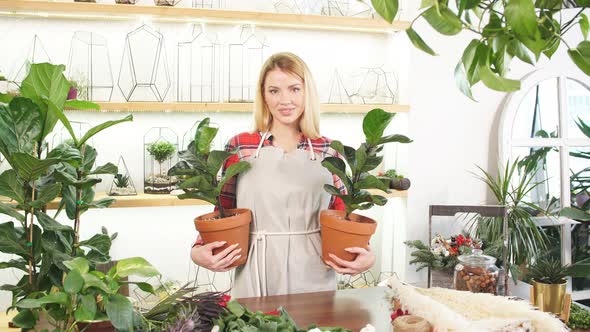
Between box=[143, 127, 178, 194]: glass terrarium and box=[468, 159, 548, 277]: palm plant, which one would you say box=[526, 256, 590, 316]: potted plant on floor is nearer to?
box=[468, 159, 548, 277]: palm plant

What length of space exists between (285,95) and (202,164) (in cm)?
53

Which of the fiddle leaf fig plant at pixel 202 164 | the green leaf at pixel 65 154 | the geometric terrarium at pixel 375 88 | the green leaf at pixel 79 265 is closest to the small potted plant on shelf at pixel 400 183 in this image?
the geometric terrarium at pixel 375 88

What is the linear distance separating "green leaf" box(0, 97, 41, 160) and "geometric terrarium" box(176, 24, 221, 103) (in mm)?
2320

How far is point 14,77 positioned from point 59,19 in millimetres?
431

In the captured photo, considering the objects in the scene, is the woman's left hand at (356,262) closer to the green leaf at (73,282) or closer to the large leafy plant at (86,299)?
the large leafy plant at (86,299)

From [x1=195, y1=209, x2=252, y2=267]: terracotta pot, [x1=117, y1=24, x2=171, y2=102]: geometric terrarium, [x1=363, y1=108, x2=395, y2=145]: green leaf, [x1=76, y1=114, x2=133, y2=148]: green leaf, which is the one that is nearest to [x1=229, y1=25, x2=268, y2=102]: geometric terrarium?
[x1=117, y1=24, x2=171, y2=102]: geometric terrarium

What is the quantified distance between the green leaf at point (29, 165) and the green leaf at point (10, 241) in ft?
0.36

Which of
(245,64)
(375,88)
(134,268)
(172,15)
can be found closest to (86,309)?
(134,268)

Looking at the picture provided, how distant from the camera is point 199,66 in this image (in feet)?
11.7

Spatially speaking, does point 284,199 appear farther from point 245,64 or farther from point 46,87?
point 245,64

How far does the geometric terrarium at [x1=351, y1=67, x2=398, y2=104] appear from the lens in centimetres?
372

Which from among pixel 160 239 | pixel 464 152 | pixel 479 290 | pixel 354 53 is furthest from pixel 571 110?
pixel 160 239

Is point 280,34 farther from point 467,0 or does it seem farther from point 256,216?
point 467,0

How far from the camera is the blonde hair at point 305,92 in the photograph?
7.57ft
